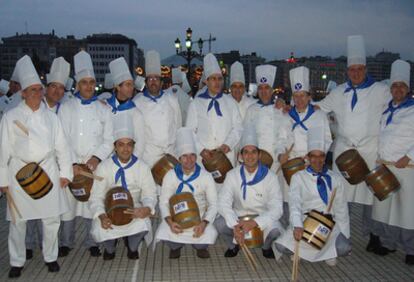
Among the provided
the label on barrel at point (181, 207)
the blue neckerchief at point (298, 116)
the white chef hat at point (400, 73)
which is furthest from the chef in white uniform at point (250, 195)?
the white chef hat at point (400, 73)

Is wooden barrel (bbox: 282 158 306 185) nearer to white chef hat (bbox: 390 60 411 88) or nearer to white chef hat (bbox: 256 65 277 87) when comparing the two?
white chef hat (bbox: 256 65 277 87)

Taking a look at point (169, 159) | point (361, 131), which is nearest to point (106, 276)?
point (169, 159)

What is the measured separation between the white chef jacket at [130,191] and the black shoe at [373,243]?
282 centimetres

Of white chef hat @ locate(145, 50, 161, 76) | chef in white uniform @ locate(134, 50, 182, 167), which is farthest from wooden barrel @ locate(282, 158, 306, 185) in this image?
white chef hat @ locate(145, 50, 161, 76)

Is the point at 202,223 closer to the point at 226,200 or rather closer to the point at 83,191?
the point at 226,200

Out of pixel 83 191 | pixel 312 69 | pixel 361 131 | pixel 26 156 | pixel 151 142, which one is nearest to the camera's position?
pixel 26 156

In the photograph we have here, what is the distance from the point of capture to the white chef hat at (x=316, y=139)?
5.46 meters

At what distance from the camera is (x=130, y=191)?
19.2ft

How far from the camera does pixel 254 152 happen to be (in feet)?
18.9

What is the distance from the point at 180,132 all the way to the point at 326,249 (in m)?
2.23

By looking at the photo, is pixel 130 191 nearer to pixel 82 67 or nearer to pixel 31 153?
pixel 31 153

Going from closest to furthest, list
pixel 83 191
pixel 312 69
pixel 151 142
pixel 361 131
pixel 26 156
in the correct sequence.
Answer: pixel 26 156 → pixel 83 191 → pixel 361 131 → pixel 151 142 → pixel 312 69

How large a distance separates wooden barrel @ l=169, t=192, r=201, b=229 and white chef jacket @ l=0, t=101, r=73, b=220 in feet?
4.31

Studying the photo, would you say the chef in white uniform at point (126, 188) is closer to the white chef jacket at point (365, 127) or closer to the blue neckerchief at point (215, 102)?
the blue neckerchief at point (215, 102)
